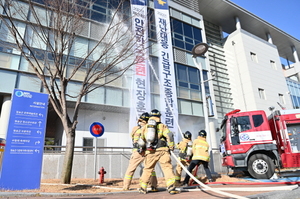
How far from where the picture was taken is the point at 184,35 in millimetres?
19125

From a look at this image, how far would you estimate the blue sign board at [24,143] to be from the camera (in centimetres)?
496

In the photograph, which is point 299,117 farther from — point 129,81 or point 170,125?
point 129,81

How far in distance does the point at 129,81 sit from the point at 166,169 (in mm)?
9860

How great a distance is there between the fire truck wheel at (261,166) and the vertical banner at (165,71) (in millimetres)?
6299

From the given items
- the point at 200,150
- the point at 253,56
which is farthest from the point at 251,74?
the point at 200,150

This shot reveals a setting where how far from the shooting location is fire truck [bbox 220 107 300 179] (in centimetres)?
771

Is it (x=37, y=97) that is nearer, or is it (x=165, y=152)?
(x=165, y=152)

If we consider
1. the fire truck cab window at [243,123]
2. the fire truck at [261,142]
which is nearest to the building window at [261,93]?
the fire truck at [261,142]

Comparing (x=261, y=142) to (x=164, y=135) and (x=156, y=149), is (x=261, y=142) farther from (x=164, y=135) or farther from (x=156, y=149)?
(x=156, y=149)

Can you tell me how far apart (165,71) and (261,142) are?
8.71 m

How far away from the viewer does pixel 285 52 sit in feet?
113

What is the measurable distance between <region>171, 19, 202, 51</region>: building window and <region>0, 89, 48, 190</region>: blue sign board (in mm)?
14243

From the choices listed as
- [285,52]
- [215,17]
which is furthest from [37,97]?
[285,52]

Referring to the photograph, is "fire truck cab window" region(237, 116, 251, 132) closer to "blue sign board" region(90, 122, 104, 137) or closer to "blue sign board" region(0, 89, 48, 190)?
"blue sign board" region(90, 122, 104, 137)
